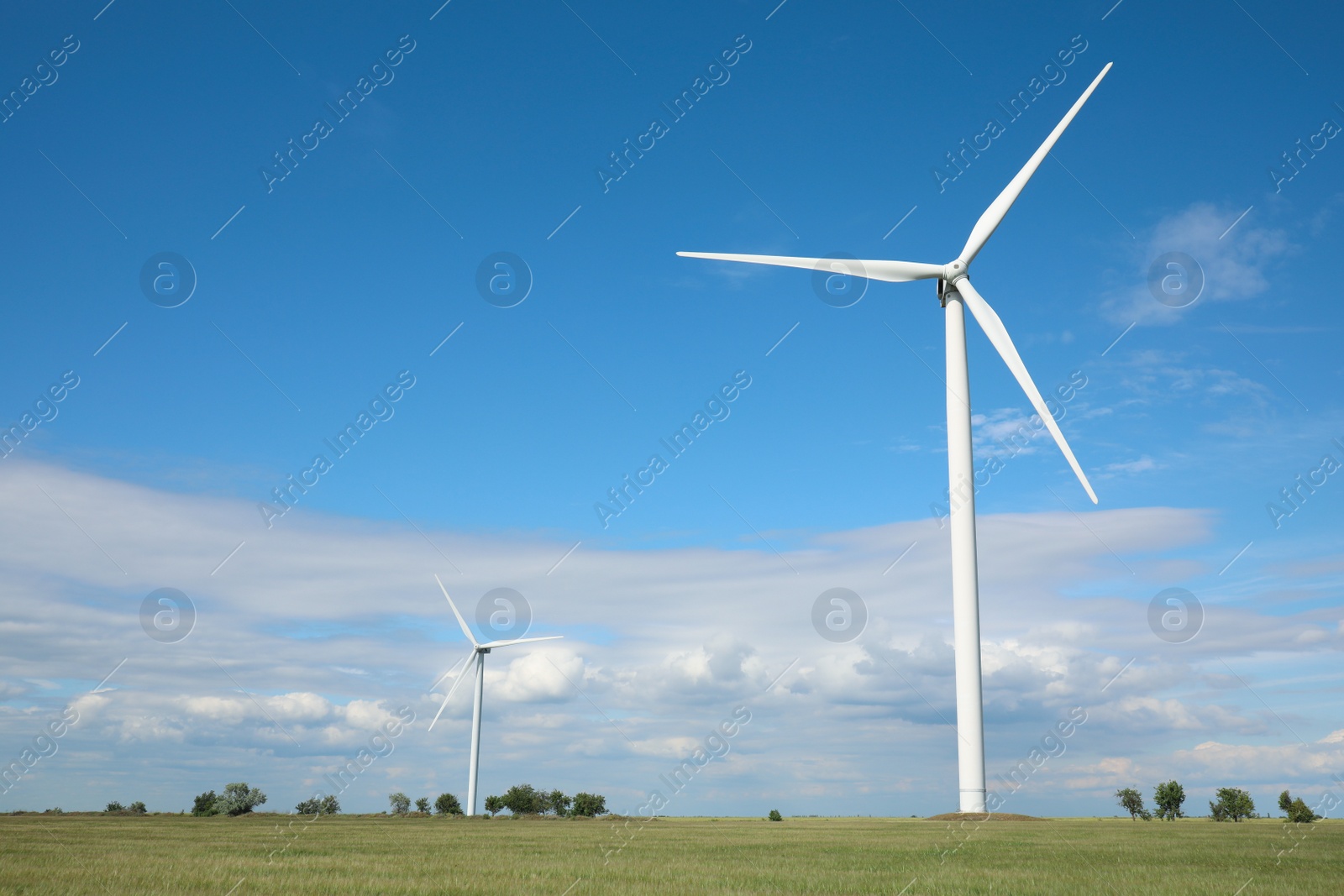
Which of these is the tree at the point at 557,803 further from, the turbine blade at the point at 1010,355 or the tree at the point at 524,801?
the turbine blade at the point at 1010,355

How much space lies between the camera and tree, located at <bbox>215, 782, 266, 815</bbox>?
314 feet

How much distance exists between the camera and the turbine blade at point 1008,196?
54625 millimetres

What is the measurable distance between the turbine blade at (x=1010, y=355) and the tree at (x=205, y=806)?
87.2 m

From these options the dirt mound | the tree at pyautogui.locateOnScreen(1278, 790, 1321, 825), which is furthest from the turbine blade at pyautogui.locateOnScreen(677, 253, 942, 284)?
the tree at pyautogui.locateOnScreen(1278, 790, 1321, 825)

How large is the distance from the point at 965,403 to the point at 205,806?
86.9 meters

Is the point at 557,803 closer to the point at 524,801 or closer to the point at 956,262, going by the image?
the point at 524,801

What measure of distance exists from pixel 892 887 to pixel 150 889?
52.6 ft

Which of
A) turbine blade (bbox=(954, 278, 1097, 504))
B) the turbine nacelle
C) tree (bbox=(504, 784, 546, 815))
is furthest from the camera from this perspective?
tree (bbox=(504, 784, 546, 815))

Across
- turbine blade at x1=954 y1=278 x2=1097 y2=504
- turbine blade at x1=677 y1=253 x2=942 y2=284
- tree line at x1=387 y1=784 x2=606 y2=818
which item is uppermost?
turbine blade at x1=677 y1=253 x2=942 y2=284

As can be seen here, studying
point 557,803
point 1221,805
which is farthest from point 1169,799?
point 557,803

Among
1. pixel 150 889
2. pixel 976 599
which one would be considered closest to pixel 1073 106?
pixel 976 599

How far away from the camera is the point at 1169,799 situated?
11350 cm

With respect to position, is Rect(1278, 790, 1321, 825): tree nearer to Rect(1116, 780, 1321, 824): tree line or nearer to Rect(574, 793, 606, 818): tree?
Rect(1116, 780, 1321, 824): tree line

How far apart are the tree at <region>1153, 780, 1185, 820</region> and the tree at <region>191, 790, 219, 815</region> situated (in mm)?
106237
